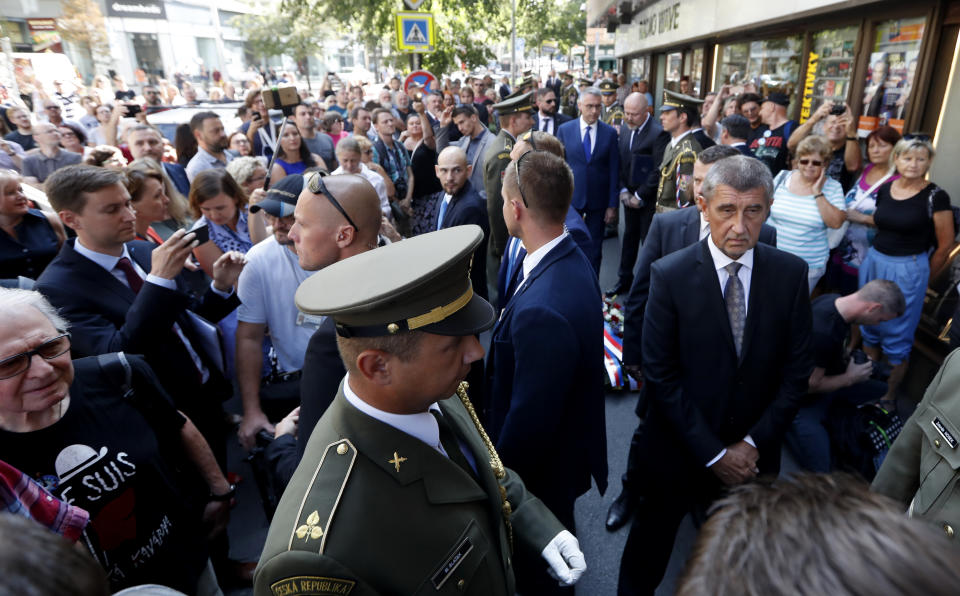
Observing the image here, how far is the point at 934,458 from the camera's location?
1521mm

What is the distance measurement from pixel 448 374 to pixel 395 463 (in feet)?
0.85

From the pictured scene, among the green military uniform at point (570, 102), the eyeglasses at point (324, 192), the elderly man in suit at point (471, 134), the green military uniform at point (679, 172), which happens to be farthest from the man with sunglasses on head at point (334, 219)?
the green military uniform at point (570, 102)

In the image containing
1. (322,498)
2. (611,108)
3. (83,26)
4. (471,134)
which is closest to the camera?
(322,498)

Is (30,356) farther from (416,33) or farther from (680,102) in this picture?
(416,33)

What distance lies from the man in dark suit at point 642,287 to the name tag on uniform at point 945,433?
129 centimetres

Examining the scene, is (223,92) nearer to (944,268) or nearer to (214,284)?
(214,284)

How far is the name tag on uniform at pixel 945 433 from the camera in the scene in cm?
145

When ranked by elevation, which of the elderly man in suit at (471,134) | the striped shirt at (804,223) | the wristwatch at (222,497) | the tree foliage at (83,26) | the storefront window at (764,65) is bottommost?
the wristwatch at (222,497)

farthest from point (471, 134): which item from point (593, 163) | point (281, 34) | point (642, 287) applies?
point (281, 34)

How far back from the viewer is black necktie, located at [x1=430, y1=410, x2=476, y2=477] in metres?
1.53

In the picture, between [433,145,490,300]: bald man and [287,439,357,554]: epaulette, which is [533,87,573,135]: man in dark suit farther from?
[287,439,357,554]: epaulette

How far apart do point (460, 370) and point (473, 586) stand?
1.77 feet

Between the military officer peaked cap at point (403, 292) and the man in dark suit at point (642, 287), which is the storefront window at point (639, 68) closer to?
the man in dark suit at point (642, 287)

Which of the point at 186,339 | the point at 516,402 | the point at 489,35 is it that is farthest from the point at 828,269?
the point at 489,35
